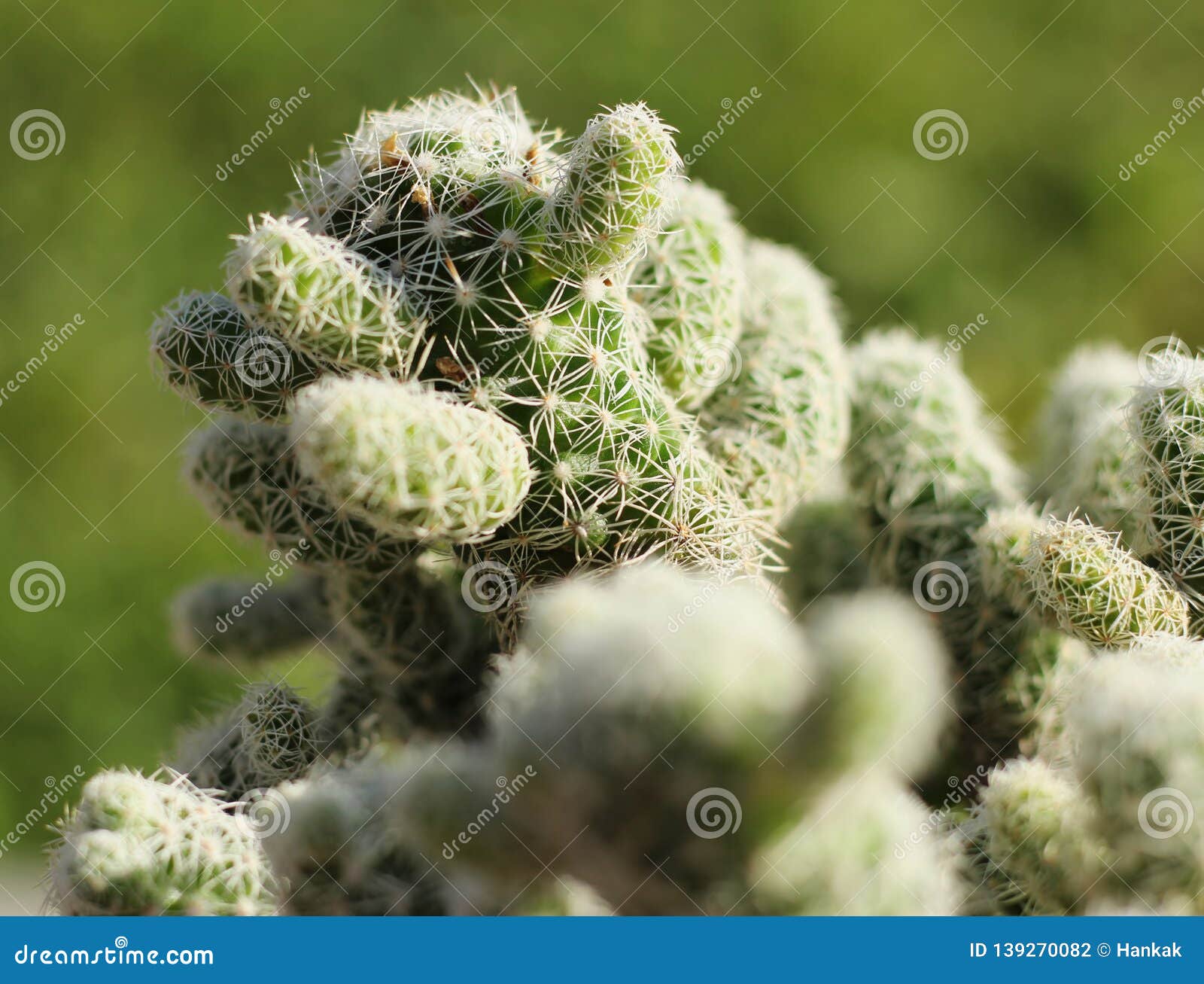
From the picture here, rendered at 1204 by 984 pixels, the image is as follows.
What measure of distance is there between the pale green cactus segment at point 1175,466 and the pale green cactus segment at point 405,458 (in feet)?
1.31

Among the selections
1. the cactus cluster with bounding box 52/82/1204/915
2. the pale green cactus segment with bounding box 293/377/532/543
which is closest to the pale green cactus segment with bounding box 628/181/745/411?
the cactus cluster with bounding box 52/82/1204/915

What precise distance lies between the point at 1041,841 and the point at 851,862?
0.16 metres

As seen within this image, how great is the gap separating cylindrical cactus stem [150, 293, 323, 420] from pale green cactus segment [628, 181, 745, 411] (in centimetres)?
24

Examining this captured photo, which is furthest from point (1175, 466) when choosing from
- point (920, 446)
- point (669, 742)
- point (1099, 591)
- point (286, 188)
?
point (286, 188)

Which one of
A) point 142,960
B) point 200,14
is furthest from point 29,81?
point 142,960

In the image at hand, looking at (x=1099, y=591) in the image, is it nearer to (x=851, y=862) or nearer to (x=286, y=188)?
(x=851, y=862)

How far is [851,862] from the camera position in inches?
19.4

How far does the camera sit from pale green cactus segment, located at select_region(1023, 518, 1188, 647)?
0.65 meters

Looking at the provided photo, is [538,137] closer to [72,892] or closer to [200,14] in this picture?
[72,892]

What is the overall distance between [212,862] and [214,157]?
273cm

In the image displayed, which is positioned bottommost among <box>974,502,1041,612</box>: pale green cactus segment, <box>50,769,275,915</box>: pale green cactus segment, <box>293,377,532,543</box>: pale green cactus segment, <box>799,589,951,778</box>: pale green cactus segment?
<box>50,769,275,915</box>: pale green cactus segment

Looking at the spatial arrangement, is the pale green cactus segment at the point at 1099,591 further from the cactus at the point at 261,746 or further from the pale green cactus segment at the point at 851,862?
the cactus at the point at 261,746

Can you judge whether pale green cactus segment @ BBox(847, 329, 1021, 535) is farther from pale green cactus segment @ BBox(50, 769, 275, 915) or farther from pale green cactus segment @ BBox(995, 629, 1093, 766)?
pale green cactus segment @ BBox(50, 769, 275, 915)

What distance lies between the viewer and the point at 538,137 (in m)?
0.73
